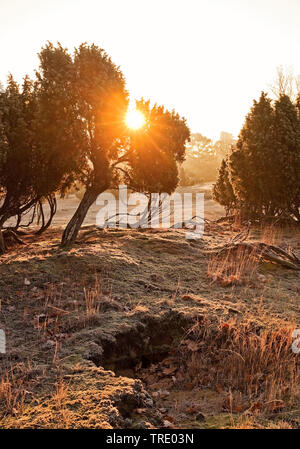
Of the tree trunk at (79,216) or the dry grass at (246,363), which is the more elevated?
the tree trunk at (79,216)

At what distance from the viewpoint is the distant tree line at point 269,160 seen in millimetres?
12945

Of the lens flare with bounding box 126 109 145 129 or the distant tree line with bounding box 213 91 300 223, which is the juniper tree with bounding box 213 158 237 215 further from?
the lens flare with bounding box 126 109 145 129

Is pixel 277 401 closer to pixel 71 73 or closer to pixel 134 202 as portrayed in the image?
pixel 71 73

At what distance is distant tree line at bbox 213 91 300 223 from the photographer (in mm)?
12945

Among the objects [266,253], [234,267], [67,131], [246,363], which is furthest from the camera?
[67,131]

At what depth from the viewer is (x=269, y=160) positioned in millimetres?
13008

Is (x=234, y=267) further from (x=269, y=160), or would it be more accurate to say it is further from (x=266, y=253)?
(x=269, y=160)

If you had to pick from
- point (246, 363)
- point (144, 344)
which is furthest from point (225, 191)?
point (246, 363)

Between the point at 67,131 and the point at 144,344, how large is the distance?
5.97 m

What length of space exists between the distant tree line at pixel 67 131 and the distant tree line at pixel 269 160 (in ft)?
13.2

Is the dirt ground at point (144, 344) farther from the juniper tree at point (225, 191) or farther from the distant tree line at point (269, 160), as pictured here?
the juniper tree at point (225, 191)

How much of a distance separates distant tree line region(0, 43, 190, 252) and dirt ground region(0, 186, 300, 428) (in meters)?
3.02

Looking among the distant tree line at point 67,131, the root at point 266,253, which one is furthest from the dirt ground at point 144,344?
the distant tree line at point 67,131

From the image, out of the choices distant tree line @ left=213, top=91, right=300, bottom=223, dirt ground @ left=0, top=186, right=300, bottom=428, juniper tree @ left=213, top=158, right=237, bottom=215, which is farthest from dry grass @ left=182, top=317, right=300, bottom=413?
juniper tree @ left=213, top=158, right=237, bottom=215
